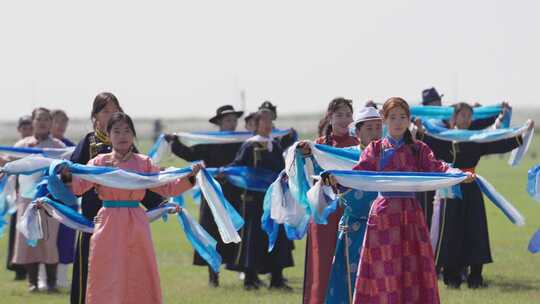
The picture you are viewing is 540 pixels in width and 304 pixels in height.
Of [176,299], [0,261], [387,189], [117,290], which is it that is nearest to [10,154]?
[176,299]

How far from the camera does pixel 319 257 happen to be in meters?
10.3

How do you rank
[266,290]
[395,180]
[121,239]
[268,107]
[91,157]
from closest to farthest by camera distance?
1. [395,180]
2. [121,239]
3. [91,157]
4. [266,290]
5. [268,107]

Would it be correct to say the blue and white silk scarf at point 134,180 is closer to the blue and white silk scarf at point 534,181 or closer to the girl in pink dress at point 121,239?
the girl in pink dress at point 121,239

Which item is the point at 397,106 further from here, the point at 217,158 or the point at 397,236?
the point at 217,158

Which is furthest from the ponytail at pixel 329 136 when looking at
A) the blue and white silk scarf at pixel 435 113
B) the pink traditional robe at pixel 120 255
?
the blue and white silk scarf at pixel 435 113

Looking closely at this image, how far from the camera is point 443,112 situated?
14648mm

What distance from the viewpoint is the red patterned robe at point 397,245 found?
8930 millimetres

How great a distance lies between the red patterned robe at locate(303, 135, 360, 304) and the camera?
10156 millimetres

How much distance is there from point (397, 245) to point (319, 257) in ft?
4.53

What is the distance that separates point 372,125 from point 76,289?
255 cm

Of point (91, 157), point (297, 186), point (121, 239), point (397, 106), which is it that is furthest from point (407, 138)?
point (91, 157)

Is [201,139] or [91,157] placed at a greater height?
[91,157]

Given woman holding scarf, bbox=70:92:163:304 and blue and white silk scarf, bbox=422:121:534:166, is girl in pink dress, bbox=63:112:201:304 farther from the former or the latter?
blue and white silk scarf, bbox=422:121:534:166

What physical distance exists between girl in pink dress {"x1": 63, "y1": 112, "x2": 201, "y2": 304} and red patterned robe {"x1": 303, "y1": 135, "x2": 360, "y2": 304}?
141cm
